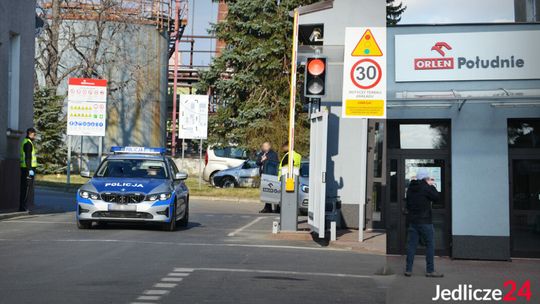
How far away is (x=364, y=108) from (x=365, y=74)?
2.04 feet

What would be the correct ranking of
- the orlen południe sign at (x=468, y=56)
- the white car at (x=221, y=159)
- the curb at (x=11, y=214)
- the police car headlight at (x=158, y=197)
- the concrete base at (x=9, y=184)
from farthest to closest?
the white car at (x=221, y=159), the concrete base at (x=9, y=184), the curb at (x=11, y=214), the police car headlight at (x=158, y=197), the orlen południe sign at (x=468, y=56)

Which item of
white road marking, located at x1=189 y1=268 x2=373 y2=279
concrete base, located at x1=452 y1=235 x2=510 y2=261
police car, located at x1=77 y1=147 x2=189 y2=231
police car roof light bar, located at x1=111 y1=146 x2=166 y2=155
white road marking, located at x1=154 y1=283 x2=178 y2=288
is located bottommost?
white road marking, located at x1=154 y1=283 x2=178 y2=288

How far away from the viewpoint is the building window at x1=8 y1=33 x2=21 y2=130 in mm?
22609

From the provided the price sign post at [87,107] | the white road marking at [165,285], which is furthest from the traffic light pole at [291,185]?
the price sign post at [87,107]

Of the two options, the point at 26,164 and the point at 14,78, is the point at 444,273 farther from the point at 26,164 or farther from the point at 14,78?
the point at 14,78

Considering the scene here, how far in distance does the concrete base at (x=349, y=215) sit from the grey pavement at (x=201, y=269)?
2004 mm

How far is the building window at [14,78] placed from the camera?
74.2 feet

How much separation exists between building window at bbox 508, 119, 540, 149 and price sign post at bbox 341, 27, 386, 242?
2316 mm

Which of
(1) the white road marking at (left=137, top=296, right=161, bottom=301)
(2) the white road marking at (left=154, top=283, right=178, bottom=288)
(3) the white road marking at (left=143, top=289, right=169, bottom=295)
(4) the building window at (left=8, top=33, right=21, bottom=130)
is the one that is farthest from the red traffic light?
(4) the building window at (left=8, top=33, right=21, bottom=130)

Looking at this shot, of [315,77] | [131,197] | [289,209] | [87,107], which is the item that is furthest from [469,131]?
[87,107]

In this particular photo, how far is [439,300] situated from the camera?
1055 centimetres

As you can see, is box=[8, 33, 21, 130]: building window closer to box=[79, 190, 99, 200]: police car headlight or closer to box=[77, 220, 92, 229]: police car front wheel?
box=[77, 220, 92, 229]: police car front wheel

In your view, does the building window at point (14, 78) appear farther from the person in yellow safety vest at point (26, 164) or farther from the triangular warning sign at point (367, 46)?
the triangular warning sign at point (367, 46)

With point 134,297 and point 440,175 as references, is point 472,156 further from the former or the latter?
point 134,297
